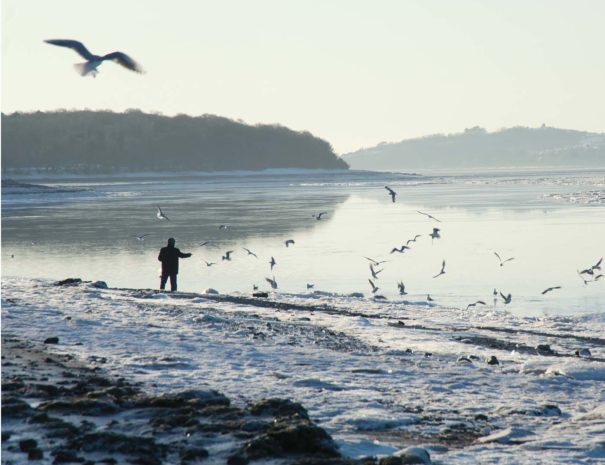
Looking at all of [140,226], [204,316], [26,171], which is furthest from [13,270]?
[26,171]

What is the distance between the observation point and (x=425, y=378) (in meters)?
10.4

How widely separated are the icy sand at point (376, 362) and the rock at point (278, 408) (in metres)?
0.27

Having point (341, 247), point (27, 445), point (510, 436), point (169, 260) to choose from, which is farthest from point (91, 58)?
point (341, 247)

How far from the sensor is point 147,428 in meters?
7.85

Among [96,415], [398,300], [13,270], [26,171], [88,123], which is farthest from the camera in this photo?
[88,123]

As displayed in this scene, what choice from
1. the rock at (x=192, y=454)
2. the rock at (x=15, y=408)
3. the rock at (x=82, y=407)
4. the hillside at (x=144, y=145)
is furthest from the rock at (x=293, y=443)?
the hillside at (x=144, y=145)

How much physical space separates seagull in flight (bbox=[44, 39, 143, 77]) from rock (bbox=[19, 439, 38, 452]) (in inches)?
160

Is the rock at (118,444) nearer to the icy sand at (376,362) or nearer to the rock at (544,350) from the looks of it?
the icy sand at (376,362)

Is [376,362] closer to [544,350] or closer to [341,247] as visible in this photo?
[544,350]

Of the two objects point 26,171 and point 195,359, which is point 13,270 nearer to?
point 195,359

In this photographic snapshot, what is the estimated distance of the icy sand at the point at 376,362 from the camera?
8211 millimetres

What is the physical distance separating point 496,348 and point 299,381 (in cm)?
385

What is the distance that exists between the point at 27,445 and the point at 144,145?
170581 millimetres

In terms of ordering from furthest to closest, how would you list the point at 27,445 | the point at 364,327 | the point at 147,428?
the point at 364,327 → the point at 147,428 → the point at 27,445
